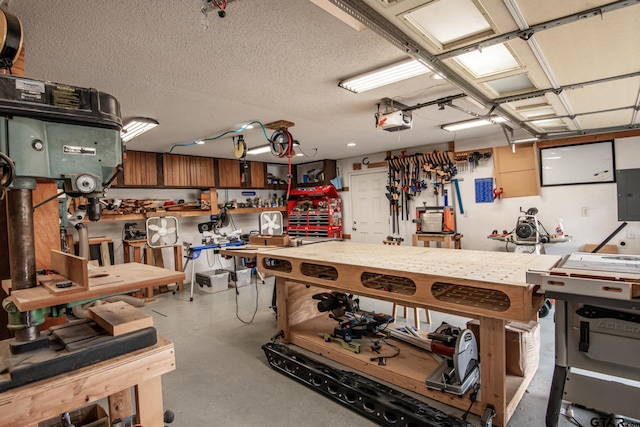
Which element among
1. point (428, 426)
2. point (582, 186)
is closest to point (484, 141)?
point (582, 186)

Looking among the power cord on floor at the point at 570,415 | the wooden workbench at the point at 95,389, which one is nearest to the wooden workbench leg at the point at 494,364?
the power cord on floor at the point at 570,415

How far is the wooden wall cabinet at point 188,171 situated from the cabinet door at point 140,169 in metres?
0.18

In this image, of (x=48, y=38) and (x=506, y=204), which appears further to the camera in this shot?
(x=506, y=204)

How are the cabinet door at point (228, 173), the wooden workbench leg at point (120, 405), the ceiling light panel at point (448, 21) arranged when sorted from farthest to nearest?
the cabinet door at point (228, 173) → the ceiling light panel at point (448, 21) → the wooden workbench leg at point (120, 405)

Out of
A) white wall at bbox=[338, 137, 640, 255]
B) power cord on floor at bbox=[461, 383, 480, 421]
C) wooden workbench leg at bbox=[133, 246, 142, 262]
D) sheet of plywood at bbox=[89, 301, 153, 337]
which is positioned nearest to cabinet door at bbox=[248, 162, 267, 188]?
wooden workbench leg at bbox=[133, 246, 142, 262]

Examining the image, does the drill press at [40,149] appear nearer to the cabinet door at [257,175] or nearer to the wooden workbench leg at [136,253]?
the wooden workbench leg at [136,253]

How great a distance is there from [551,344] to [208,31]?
4.03 metres

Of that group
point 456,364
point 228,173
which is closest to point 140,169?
point 228,173

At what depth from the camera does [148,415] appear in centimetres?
112

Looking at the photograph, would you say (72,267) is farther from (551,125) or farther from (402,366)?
(551,125)

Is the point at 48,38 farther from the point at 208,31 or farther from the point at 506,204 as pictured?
the point at 506,204

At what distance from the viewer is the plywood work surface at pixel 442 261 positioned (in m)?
1.91

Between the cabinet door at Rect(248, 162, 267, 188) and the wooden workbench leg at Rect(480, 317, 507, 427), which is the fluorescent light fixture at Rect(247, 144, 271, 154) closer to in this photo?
the cabinet door at Rect(248, 162, 267, 188)

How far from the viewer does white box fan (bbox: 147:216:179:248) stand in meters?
5.48
